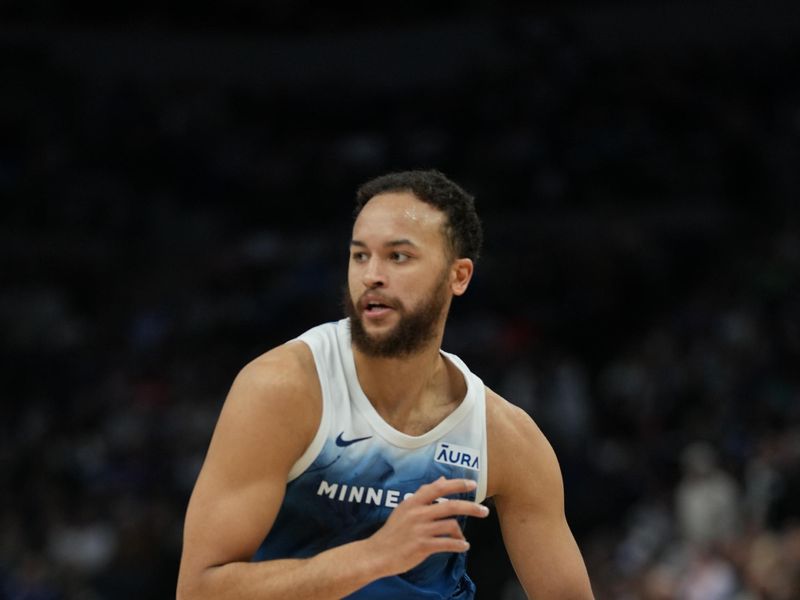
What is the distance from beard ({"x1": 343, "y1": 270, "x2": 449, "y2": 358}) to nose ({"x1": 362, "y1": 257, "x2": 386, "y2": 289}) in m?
0.08

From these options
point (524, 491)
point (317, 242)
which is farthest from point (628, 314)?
point (524, 491)

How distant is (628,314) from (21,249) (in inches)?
297

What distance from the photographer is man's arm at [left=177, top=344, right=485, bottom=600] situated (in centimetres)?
360

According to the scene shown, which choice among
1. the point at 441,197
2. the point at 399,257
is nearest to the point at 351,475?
the point at 399,257

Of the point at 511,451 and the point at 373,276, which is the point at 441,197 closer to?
the point at 373,276

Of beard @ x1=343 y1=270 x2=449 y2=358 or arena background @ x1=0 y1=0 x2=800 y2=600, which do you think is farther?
arena background @ x1=0 y1=0 x2=800 y2=600

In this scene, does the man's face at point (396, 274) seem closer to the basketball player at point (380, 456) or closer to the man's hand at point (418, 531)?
the basketball player at point (380, 456)

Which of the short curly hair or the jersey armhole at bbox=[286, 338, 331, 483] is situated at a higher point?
the short curly hair

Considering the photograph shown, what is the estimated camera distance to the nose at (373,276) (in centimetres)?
406

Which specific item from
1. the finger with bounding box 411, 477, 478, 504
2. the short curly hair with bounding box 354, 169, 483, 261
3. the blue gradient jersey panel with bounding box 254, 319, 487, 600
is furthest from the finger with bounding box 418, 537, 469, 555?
the short curly hair with bounding box 354, 169, 483, 261

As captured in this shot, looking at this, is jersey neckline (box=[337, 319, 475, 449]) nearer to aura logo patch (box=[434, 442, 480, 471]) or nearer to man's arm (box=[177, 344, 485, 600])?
aura logo patch (box=[434, 442, 480, 471])

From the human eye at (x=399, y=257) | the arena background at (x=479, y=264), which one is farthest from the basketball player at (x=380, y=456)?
the arena background at (x=479, y=264)

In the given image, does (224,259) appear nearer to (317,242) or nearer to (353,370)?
(317,242)

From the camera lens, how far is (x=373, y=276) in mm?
4059
